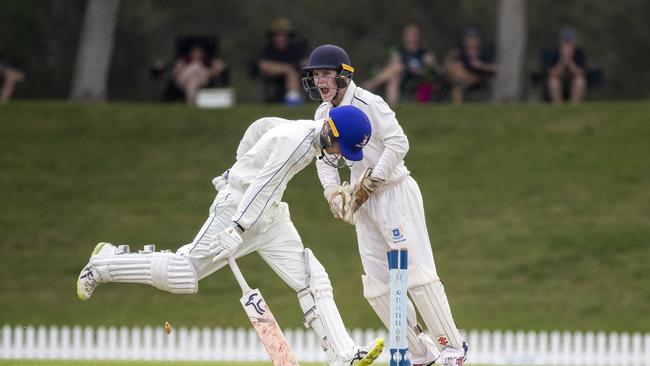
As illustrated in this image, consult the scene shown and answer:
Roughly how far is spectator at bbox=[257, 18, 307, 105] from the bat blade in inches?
630

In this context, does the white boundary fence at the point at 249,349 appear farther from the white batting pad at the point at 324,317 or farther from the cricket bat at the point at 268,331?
the cricket bat at the point at 268,331

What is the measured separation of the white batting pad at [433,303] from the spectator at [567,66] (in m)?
16.4

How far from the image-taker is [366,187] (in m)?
10.9

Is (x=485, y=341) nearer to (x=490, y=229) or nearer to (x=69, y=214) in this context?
(x=490, y=229)

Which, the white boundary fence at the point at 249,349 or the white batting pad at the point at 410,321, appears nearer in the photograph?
the white batting pad at the point at 410,321

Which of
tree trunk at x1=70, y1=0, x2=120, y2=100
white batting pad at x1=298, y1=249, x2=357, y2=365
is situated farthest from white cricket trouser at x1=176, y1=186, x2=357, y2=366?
tree trunk at x1=70, y1=0, x2=120, y2=100

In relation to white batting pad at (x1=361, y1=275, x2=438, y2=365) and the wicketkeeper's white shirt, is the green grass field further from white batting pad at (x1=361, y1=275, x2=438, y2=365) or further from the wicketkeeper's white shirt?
the wicketkeeper's white shirt

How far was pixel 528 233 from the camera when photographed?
23297 mm

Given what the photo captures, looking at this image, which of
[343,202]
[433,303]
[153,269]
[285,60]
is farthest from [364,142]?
[285,60]

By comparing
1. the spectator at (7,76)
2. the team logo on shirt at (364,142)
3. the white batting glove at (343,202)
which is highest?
the spectator at (7,76)

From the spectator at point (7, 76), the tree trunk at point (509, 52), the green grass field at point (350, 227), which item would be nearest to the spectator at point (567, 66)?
the green grass field at point (350, 227)

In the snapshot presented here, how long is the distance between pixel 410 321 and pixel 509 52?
1925cm

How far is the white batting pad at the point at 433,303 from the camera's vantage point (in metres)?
11.1

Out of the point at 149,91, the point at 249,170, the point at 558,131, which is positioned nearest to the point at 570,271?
the point at 558,131
